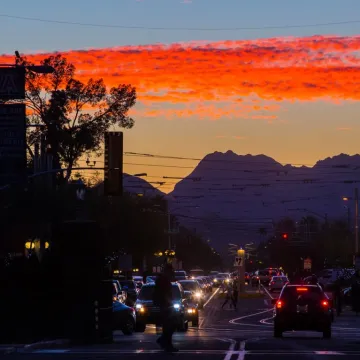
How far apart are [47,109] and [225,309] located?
2361 cm

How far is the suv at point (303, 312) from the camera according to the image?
112 ft

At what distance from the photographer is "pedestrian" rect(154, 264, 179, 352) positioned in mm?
25938

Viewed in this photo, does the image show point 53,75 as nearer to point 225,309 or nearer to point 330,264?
point 225,309

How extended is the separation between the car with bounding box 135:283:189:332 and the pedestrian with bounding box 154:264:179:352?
33.8 ft

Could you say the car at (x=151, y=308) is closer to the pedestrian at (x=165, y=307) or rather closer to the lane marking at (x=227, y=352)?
the pedestrian at (x=165, y=307)

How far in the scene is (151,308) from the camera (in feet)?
134

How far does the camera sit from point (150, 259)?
118375 millimetres

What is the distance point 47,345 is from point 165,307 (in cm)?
312

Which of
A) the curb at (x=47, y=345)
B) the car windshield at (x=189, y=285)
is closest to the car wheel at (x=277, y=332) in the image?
the curb at (x=47, y=345)

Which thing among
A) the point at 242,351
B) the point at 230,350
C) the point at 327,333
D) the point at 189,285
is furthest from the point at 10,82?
the point at 189,285

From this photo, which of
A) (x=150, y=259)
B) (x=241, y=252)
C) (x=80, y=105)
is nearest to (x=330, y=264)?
(x=150, y=259)

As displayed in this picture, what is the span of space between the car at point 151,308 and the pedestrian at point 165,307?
10293mm

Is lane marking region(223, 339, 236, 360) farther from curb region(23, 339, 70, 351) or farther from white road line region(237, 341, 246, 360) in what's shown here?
curb region(23, 339, 70, 351)

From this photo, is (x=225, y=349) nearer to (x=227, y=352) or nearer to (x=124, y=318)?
(x=227, y=352)
